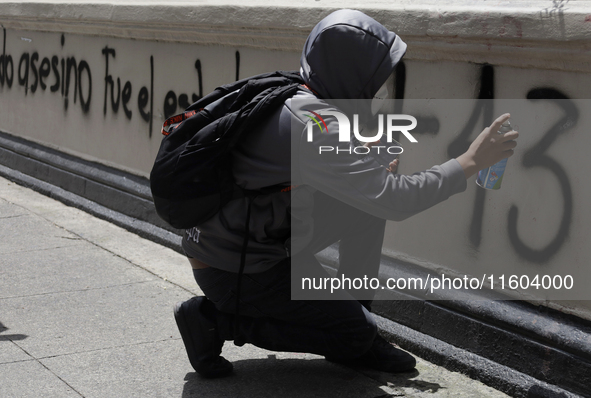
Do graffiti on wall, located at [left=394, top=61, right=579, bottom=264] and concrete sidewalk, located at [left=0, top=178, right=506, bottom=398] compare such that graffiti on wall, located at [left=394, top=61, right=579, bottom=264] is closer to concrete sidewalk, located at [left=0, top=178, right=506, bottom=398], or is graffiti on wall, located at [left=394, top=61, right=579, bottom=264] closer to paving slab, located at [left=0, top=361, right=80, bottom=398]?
concrete sidewalk, located at [left=0, top=178, right=506, bottom=398]

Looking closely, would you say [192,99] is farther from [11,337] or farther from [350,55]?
[350,55]

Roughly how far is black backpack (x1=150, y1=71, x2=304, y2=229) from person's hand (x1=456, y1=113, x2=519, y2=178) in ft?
2.43

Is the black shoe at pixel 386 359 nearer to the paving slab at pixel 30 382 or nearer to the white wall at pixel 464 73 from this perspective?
the white wall at pixel 464 73

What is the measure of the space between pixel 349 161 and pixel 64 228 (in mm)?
3699

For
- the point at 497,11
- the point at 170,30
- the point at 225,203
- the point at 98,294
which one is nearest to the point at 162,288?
the point at 98,294

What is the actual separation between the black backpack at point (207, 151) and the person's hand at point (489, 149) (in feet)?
2.43

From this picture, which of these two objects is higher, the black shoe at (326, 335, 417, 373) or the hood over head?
the hood over head

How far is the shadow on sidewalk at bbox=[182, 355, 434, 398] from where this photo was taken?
3238 mm

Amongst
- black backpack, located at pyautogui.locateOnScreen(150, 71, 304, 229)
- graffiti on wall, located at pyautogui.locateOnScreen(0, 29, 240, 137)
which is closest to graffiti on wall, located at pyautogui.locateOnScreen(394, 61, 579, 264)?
black backpack, located at pyautogui.locateOnScreen(150, 71, 304, 229)

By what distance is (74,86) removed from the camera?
692 centimetres

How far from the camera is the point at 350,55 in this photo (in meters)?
2.88

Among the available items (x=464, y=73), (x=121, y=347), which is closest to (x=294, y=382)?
(x=121, y=347)

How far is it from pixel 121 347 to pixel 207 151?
124 cm

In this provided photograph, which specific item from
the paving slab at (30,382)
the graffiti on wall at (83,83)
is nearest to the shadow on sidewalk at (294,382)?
the paving slab at (30,382)
